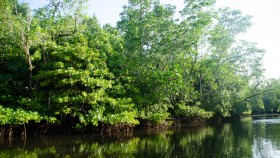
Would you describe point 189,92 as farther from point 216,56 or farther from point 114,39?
point 114,39

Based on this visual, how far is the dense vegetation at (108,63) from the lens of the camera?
17578 millimetres

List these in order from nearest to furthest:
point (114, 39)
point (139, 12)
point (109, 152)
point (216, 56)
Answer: point (109, 152), point (114, 39), point (139, 12), point (216, 56)

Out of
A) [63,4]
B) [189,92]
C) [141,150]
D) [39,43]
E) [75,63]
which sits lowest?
[141,150]

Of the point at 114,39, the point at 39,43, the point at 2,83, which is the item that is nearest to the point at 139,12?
the point at 114,39

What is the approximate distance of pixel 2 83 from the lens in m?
18.3

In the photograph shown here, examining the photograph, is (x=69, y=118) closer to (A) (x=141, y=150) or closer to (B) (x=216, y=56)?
(A) (x=141, y=150)

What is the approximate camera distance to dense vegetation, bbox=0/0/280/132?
17.6 metres

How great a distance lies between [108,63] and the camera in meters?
21.6

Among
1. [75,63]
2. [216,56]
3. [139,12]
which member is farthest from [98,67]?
[216,56]

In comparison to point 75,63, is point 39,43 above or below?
above

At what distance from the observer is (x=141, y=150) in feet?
40.5

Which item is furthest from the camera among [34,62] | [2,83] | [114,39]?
[114,39]

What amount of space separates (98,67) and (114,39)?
4652 millimetres

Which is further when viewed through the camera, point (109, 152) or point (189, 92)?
point (189, 92)
